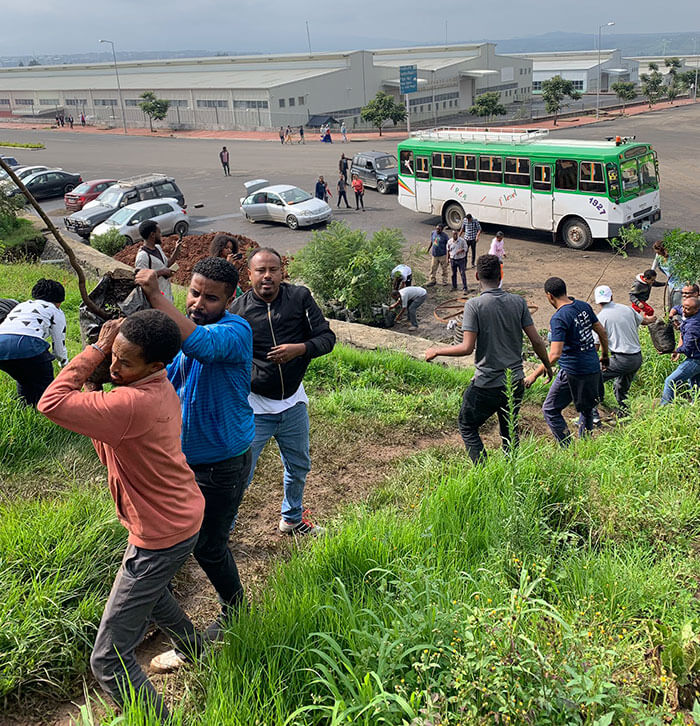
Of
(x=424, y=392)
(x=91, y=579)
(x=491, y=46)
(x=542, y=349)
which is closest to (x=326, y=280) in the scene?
(x=424, y=392)

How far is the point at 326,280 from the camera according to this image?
45.2 ft

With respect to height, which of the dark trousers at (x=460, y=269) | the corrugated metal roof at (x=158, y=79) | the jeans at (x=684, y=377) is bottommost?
the dark trousers at (x=460, y=269)

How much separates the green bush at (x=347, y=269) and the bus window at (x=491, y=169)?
24.1 feet

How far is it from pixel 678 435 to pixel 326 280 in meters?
9.21

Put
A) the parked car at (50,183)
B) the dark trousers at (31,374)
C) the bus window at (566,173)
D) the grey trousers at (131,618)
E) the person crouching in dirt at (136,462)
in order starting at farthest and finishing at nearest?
the parked car at (50,183), the bus window at (566,173), the dark trousers at (31,374), the grey trousers at (131,618), the person crouching in dirt at (136,462)

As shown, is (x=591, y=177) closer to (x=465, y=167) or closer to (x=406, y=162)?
(x=465, y=167)

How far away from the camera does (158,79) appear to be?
73.4m

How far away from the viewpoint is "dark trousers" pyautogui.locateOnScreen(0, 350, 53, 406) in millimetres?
6105

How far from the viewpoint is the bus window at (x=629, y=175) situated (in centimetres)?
1792

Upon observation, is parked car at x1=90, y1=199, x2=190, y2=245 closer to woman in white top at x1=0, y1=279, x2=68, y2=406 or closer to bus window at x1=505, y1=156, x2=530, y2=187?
bus window at x1=505, y1=156, x2=530, y2=187

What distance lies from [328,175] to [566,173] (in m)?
16.0

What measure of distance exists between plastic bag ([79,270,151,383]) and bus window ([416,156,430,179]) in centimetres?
1976

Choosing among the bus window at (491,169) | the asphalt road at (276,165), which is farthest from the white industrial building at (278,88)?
the bus window at (491,169)

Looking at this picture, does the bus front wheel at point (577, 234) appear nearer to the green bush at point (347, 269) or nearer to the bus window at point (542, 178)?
the bus window at point (542, 178)
